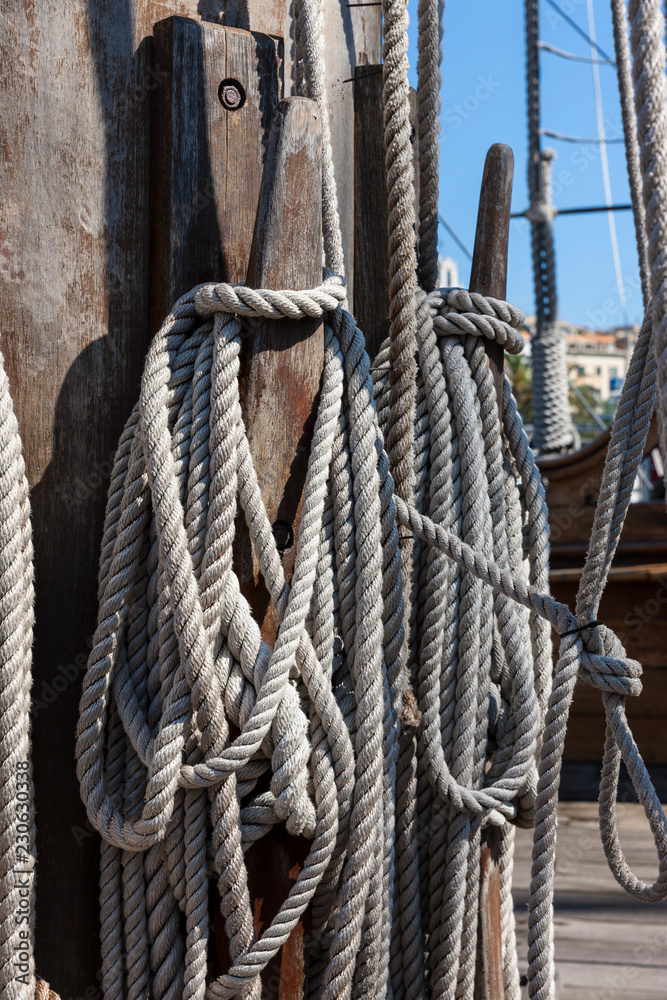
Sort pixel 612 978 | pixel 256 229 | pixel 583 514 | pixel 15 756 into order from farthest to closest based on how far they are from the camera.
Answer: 1. pixel 583 514
2. pixel 612 978
3. pixel 256 229
4. pixel 15 756

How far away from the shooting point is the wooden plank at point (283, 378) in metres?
1.18

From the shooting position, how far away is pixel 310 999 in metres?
1.21

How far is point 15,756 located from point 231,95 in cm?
100

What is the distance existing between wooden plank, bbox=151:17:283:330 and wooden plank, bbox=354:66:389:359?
0.35 m

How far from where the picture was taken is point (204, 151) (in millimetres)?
1317

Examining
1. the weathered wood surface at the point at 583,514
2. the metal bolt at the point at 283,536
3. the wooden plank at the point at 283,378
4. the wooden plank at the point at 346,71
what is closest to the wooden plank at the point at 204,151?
the wooden plank at the point at 283,378

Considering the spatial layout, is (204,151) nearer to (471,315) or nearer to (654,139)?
(471,315)

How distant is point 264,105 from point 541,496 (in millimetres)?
802

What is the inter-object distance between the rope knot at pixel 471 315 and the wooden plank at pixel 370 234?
0.61ft

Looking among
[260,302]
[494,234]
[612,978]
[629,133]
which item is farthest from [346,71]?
[612,978]

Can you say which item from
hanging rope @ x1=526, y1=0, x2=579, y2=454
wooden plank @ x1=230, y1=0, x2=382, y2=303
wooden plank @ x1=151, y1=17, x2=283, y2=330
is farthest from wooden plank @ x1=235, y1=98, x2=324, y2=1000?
hanging rope @ x1=526, y1=0, x2=579, y2=454

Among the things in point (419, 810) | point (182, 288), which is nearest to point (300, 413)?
point (182, 288)

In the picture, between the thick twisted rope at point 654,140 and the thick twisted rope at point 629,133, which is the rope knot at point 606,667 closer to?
the thick twisted rope at point 654,140

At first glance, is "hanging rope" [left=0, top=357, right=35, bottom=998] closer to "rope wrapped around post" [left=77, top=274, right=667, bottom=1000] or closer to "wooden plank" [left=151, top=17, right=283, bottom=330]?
"rope wrapped around post" [left=77, top=274, right=667, bottom=1000]
